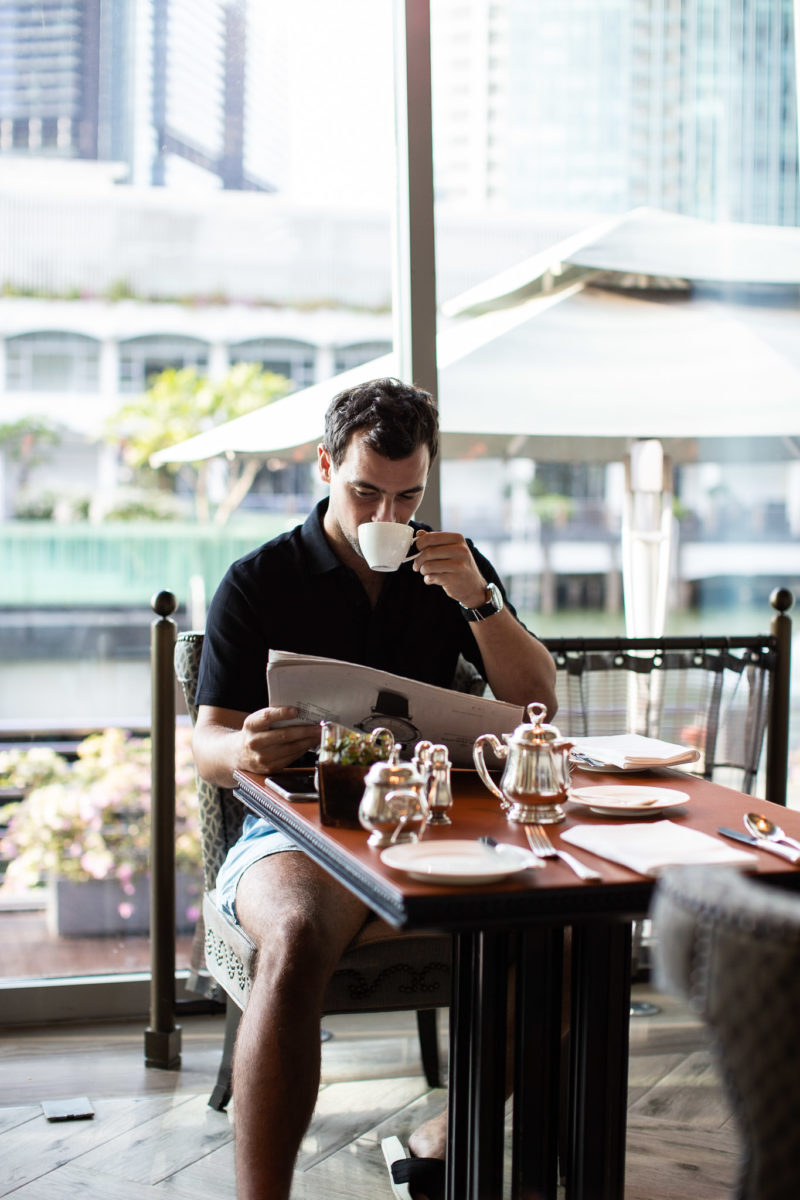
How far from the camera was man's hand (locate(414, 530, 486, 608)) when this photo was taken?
184 cm

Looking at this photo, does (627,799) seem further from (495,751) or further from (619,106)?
(619,106)

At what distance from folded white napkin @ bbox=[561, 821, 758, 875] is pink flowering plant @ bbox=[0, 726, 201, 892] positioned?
1.48m

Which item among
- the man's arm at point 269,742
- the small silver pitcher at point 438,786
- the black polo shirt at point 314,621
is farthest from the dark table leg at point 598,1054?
the black polo shirt at point 314,621

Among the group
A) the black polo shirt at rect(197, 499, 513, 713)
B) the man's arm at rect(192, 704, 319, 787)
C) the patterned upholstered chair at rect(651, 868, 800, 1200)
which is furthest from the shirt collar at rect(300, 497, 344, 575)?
the patterned upholstered chair at rect(651, 868, 800, 1200)

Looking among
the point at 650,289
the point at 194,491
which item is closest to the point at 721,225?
the point at 650,289

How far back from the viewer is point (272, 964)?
1537mm

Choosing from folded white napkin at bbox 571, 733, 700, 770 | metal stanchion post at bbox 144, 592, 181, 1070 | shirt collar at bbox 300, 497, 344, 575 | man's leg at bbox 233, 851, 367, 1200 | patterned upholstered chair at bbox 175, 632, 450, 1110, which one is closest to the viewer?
man's leg at bbox 233, 851, 367, 1200

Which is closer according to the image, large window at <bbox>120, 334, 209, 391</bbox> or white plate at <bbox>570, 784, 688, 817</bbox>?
Result: white plate at <bbox>570, 784, 688, 817</bbox>

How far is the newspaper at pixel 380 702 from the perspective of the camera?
4.90ft

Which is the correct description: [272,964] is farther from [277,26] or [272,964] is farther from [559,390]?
[277,26]

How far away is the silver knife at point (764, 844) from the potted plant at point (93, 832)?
A: 156 centimetres

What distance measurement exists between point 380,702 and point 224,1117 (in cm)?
106

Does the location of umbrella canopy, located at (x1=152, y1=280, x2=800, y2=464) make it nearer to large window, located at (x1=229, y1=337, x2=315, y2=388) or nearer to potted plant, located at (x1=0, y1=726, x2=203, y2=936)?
large window, located at (x1=229, y1=337, x2=315, y2=388)

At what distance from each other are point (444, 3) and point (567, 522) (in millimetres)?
1236
